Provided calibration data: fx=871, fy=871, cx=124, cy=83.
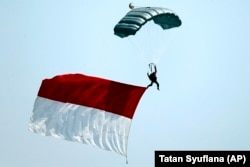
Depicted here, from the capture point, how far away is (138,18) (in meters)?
36.8

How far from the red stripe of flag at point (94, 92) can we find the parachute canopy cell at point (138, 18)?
9.37ft

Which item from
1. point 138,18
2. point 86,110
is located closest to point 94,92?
point 86,110

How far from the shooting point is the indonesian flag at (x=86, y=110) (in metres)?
37.7

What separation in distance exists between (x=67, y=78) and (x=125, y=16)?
4.40 m

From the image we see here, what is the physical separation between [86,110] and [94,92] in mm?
946

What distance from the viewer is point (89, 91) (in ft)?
129

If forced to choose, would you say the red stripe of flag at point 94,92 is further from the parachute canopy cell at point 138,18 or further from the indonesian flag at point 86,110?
the parachute canopy cell at point 138,18

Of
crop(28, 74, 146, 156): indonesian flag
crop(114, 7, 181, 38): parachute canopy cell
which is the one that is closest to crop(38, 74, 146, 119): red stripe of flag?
crop(28, 74, 146, 156): indonesian flag

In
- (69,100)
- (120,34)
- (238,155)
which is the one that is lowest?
(238,155)

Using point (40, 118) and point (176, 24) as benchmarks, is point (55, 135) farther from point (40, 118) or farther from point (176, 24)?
point (176, 24)

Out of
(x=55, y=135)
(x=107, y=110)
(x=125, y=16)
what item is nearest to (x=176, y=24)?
(x=125, y=16)

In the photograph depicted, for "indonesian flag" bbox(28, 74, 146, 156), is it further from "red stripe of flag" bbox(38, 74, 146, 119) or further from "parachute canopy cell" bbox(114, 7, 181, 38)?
"parachute canopy cell" bbox(114, 7, 181, 38)

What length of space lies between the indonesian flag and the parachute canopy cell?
287cm

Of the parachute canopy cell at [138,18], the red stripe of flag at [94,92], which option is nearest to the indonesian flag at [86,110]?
the red stripe of flag at [94,92]
